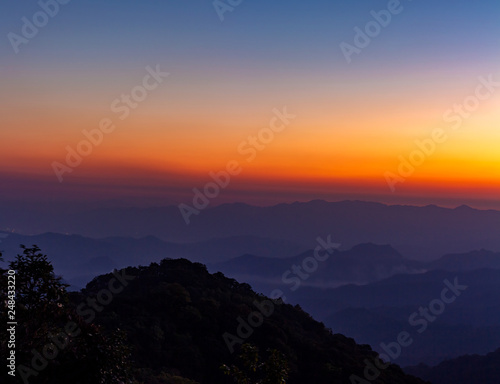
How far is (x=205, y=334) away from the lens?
45.3 meters

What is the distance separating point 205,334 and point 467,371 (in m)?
114

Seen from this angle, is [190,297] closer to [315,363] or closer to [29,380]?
[315,363]

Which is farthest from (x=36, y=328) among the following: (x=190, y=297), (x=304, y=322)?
(x=304, y=322)

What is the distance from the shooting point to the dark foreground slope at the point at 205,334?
3972 centimetres

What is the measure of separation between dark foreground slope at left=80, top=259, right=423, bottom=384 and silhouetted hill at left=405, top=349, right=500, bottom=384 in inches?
3292

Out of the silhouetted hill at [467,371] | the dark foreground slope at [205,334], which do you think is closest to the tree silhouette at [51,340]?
the dark foreground slope at [205,334]

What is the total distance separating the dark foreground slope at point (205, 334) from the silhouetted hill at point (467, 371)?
83.6 meters

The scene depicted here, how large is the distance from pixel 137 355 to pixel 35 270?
2579 cm

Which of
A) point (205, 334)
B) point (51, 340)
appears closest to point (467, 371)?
point (205, 334)

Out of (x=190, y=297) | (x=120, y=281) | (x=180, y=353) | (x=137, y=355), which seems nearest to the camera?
(x=137, y=355)

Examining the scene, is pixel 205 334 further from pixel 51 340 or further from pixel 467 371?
pixel 467 371

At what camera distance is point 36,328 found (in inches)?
579

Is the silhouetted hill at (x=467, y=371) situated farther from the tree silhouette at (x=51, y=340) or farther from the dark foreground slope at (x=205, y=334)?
the tree silhouette at (x=51, y=340)

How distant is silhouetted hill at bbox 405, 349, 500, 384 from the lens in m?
121
